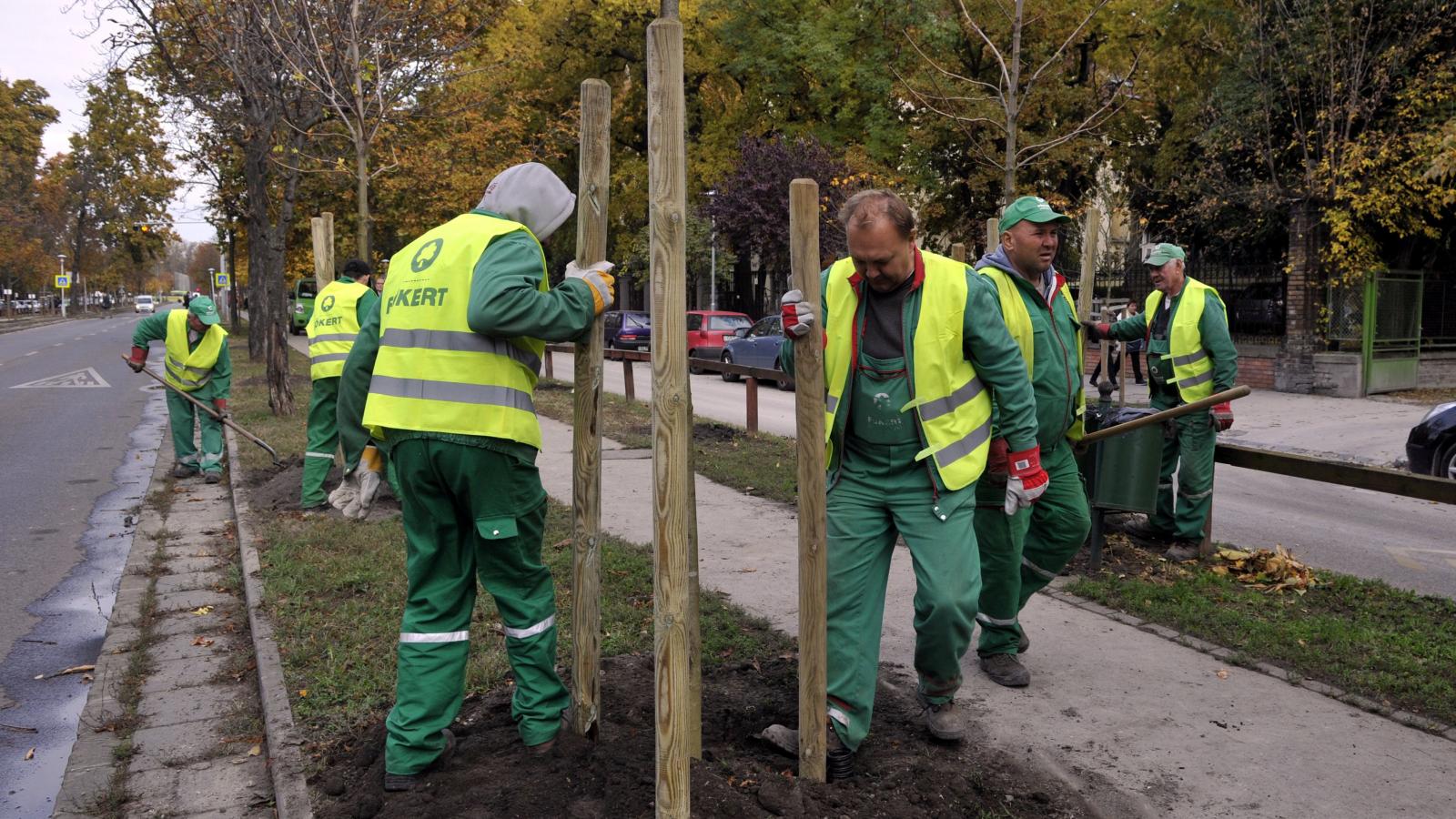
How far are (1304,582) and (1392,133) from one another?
14122mm

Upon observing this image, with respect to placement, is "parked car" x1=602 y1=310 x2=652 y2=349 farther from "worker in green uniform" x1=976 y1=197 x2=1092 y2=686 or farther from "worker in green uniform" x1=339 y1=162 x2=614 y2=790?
"worker in green uniform" x1=339 y1=162 x2=614 y2=790

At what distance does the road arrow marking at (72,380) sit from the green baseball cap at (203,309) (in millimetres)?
13326

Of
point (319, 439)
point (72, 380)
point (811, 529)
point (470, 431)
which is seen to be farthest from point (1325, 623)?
point (72, 380)

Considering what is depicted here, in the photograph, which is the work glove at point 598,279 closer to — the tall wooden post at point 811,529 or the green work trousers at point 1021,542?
the tall wooden post at point 811,529

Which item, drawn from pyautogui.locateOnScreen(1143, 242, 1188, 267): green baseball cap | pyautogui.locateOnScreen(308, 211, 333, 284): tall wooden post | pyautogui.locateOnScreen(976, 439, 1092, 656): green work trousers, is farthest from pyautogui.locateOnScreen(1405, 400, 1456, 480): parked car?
pyautogui.locateOnScreen(308, 211, 333, 284): tall wooden post

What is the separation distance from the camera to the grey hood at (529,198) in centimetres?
362

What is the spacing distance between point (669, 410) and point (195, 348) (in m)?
8.95

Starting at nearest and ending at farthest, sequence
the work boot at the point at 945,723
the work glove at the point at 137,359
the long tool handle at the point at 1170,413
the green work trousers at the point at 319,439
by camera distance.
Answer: the work boot at the point at 945,723, the long tool handle at the point at 1170,413, the green work trousers at the point at 319,439, the work glove at the point at 137,359

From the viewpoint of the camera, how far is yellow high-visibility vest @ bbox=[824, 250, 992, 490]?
3701 mm

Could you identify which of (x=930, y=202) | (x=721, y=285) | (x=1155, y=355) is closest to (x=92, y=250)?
(x=721, y=285)

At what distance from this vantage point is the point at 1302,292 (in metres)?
19.0

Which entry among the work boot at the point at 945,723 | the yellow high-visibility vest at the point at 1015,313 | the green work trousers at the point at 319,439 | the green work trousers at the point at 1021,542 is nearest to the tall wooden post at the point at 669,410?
the work boot at the point at 945,723

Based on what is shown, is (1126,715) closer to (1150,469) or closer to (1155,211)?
(1150,469)

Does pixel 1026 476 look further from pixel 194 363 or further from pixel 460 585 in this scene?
pixel 194 363
